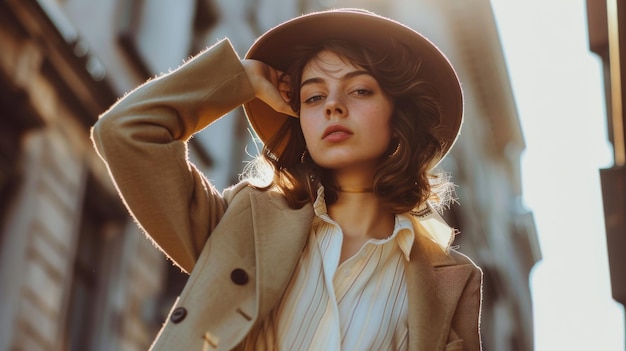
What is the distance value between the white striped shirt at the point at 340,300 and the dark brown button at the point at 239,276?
15 centimetres

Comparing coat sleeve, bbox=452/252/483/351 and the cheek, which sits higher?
the cheek

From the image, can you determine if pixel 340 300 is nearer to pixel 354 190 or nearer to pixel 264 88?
pixel 354 190

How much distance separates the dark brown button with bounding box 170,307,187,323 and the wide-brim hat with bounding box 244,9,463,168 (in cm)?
71

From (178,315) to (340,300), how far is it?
0.47 metres

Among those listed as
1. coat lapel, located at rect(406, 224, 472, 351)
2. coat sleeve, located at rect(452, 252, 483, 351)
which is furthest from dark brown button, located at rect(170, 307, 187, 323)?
coat sleeve, located at rect(452, 252, 483, 351)

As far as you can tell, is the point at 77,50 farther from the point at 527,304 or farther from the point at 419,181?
the point at 527,304

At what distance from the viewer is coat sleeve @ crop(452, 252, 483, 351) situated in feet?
10.3

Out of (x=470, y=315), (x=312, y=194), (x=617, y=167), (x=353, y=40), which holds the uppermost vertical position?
(x=617, y=167)

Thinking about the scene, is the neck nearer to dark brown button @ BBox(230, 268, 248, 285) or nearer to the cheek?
the cheek

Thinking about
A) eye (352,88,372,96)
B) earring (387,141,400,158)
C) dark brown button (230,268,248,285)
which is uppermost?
eye (352,88,372,96)

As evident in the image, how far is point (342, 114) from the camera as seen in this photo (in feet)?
10.4

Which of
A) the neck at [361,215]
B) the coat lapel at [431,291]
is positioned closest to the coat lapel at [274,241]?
the neck at [361,215]

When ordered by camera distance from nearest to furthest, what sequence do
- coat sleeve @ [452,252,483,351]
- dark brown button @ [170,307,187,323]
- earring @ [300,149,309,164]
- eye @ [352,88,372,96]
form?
1. dark brown button @ [170,307,187,323]
2. coat sleeve @ [452,252,483,351]
3. eye @ [352,88,372,96]
4. earring @ [300,149,309,164]

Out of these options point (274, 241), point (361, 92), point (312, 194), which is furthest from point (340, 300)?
point (361, 92)
